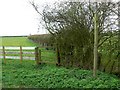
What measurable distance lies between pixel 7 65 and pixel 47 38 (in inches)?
53.7

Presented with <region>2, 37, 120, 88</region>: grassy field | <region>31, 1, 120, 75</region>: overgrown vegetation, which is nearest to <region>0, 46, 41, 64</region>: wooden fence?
<region>31, 1, 120, 75</region>: overgrown vegetation

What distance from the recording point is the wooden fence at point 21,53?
6.41 metres

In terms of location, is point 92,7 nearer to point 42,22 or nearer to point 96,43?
point 96,43

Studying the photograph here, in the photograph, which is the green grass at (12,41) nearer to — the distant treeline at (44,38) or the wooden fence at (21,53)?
A: the wooden fence at (21,53)

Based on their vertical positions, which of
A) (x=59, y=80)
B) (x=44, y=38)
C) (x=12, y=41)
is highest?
(x=44, y=38)

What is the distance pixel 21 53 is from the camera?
6469 mm

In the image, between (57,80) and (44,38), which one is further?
(44,38)

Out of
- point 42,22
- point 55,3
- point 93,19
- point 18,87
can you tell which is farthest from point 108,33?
point 18,87

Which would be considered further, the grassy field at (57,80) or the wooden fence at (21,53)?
the wooden fence at (21,53)

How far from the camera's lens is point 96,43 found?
4.74m

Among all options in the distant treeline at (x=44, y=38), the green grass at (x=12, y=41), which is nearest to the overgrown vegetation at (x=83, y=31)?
the distant treeline at (x=44, y=38)

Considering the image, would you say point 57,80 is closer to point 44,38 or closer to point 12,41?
point 12,41

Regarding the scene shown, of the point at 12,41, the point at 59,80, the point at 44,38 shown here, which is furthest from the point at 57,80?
the point at 44,38

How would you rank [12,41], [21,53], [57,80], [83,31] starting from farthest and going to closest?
[21,53], [83,31], [12,41], [57,80]
